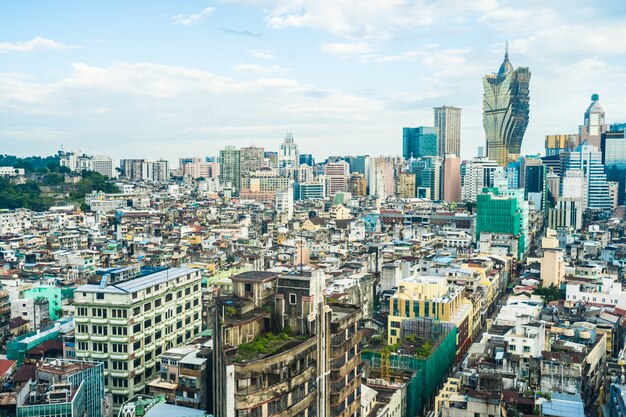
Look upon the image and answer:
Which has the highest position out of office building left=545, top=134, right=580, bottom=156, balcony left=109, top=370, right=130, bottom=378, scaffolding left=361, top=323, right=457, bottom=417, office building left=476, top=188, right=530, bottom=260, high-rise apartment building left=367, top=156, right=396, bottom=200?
office building left=545, top=134, right=580, bottom=156

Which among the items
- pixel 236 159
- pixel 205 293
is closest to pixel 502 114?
pixel 236 159

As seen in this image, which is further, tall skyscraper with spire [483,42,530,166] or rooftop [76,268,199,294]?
tall skyscraper with spire [483,42,530,166]

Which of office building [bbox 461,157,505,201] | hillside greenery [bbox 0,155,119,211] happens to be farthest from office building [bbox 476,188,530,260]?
hillside greenery [bbox 0,155,119,211]

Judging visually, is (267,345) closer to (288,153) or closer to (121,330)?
(121,330)

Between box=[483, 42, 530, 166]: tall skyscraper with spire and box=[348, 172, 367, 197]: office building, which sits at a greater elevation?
box=[483, 42, 530, 166]: tall skyscraper with spire

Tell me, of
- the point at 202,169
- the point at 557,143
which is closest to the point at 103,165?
the point at 202,169

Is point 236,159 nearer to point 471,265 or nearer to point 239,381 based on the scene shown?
point 471,265

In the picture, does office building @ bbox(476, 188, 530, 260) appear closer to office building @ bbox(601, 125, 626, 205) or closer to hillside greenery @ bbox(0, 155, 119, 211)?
hillside greenery @ bbox(0, 155, 119, 211)
